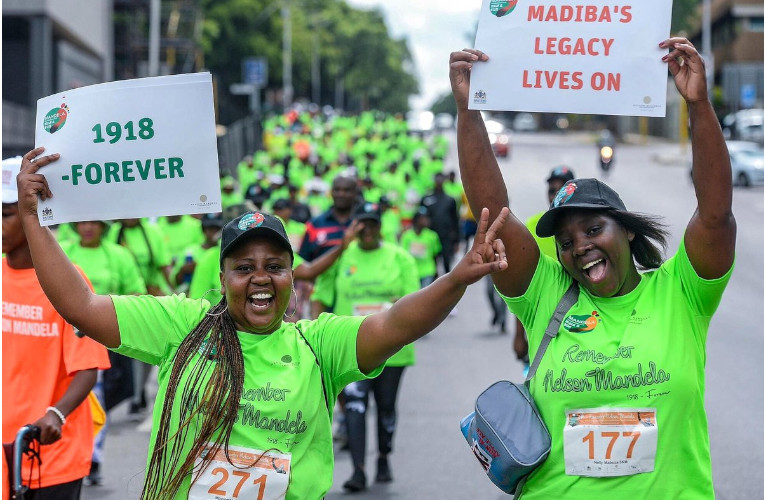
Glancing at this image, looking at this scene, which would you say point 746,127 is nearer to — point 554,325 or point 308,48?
point 308,48

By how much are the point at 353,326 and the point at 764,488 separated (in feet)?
17.0

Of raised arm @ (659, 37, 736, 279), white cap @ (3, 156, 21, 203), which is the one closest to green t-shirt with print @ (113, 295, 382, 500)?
raised arm @ (659, 37, 736, 279)

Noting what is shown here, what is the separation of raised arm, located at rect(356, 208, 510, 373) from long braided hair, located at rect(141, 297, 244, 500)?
42 centimetres

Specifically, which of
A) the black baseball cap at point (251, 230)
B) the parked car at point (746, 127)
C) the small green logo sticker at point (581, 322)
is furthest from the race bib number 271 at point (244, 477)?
the parked car at point (746, 127)

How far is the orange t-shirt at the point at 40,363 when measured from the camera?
5.12 m

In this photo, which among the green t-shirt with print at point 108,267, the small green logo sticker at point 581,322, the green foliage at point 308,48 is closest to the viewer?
the small green logo sticker at point 581,322

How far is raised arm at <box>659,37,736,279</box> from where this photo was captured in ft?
13.2

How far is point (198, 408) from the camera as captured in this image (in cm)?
388

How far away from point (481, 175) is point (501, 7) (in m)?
0.62

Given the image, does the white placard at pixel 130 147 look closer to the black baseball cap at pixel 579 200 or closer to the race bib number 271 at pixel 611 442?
the black baseball cap at pixel 579 200

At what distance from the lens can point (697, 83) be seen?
13.3 ft

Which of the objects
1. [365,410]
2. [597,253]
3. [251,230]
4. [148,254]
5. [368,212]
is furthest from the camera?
[148,254]

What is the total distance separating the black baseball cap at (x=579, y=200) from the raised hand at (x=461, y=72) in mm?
465

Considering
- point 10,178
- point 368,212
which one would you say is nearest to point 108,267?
point 368,212
